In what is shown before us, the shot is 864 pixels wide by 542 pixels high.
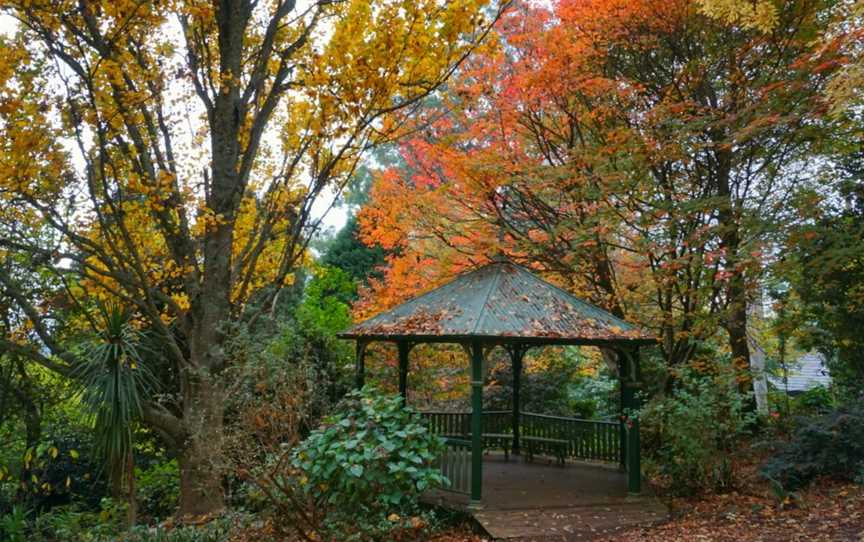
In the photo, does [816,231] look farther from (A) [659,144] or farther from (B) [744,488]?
(B) [744,488]

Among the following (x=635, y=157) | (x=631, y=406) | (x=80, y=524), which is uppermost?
(x=635, y=157)

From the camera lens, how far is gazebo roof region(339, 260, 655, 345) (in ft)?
28.1

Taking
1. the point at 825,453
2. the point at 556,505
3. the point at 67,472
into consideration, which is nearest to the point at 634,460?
the point at 556,505

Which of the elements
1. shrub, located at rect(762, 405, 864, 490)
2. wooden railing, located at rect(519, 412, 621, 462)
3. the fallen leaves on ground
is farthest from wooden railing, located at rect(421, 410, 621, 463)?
shrub, located at rect(762, 405, 864, 490)

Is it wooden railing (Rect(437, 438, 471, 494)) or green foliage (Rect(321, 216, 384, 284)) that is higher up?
green foliage (Rect(321, 216, 384, 284))

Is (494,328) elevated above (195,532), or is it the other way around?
(494,328)

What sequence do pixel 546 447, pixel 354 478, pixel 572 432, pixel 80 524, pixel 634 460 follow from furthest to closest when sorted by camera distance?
pixel 546 447
pixel 572 432
pixel 80 524
pixel 634 460
pixel 354 478

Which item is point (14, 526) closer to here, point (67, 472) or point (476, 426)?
point (67, 472)

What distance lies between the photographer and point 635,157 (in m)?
10.5

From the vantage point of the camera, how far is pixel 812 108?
898cm

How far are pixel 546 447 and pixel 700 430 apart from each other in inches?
140

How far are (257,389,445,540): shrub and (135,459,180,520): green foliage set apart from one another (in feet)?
13.9

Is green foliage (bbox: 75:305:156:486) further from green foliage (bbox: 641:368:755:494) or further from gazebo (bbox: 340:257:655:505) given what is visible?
green foliage (bbox: 641:368:755:494)

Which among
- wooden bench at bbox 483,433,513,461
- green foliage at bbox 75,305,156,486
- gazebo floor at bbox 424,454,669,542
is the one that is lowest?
gazebo floor at bbox 424,454,669,542
